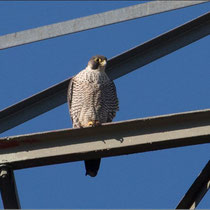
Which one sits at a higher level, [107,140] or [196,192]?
[107,140]

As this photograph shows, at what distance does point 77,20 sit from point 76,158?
3.50 feet

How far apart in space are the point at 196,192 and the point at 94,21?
1.30m

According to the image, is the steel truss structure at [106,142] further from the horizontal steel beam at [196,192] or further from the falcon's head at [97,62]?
the falcon's head at [97,62]

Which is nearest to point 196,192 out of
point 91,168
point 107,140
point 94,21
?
point 107,140

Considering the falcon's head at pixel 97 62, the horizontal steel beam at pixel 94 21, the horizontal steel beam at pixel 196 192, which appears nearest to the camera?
the horizontal steel beam at pixel 196 192

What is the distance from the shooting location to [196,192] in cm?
416

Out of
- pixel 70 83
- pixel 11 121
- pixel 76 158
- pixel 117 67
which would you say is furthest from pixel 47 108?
pixel 70 83

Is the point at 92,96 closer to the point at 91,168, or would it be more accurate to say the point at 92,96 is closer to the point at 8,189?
the point at 91,168

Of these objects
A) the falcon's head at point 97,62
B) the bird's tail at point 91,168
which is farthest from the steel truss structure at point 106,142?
the falcon's head at point 97,62

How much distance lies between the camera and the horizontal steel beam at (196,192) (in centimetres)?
415

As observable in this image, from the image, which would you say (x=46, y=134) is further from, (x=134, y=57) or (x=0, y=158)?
(x=134, y=57)

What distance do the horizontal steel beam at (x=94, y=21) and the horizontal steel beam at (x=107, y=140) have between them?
810mm

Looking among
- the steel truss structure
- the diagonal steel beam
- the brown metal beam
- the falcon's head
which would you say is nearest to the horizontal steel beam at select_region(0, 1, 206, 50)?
the diagonal steel beam

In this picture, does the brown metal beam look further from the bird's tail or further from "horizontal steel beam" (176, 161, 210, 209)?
the bird's tail
